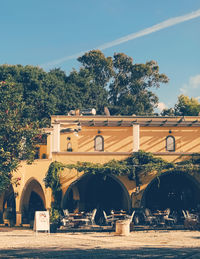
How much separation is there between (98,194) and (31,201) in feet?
17.7

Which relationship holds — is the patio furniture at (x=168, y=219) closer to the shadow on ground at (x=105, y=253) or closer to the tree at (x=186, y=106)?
the shadow on ground at (x=105, y=253)

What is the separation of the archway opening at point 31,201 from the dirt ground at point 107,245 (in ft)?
23.7

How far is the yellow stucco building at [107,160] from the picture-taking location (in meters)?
29.6

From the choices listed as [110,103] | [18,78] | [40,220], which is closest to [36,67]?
[18,78]

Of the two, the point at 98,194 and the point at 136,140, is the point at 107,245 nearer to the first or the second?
the point at 136,140

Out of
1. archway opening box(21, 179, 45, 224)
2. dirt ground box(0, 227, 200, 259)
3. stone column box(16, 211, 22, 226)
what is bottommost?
dirt ground box(0, 227, 200, 259)

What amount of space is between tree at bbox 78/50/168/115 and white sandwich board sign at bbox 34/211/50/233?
42142 millimetres

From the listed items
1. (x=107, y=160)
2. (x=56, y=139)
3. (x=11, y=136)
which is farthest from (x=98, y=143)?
(x=11, y=136)

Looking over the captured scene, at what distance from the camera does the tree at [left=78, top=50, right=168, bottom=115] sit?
67.4m

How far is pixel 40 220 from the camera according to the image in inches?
992

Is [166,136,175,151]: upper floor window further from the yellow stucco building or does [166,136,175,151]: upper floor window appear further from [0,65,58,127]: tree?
[0,65,58,127]: tree

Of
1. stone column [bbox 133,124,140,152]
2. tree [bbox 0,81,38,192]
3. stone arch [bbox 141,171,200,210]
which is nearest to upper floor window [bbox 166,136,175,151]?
stone arch [bbox 141,171,200,210]

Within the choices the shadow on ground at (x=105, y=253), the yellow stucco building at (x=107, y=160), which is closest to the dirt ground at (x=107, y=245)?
Answer: the shadow on ground at (x=105, y=253)

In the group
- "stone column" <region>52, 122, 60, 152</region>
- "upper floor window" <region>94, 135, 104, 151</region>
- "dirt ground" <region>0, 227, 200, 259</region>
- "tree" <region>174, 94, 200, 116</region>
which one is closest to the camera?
"dirt ground" <region>0, 227, 200, 259</region>
